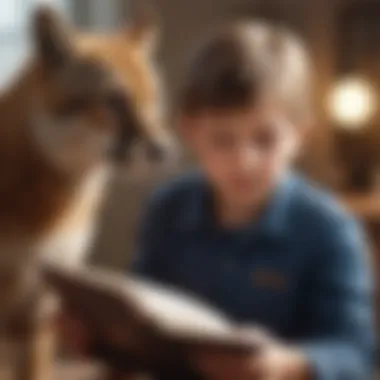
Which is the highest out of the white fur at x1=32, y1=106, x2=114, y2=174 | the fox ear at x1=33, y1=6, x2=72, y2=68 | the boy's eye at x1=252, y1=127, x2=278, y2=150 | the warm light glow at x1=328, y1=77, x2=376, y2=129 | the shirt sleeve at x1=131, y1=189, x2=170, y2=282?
the warm light glow at x1=328, y1=77, x2=376, y2=129

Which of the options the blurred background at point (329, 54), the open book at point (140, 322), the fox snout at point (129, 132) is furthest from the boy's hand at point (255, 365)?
the blurred background at point (329, 54)

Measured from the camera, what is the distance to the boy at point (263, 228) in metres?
0.95

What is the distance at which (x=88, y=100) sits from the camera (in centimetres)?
121

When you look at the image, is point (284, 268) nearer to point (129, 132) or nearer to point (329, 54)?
point (129, 132)

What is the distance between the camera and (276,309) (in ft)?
3.20

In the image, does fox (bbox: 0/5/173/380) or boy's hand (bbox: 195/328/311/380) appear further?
fox (bbox: 0/5/173/380)

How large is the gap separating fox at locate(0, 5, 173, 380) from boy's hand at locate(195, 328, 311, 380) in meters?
0.42

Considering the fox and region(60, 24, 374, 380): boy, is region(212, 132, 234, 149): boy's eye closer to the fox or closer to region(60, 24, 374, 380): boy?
region(60, 24, 374, 380): boy

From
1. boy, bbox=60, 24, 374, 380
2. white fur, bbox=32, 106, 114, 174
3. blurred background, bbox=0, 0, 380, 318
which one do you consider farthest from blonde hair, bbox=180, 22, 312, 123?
blurred background, bbox=0, 0, 380, 318

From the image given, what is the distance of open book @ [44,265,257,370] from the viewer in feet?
2.39

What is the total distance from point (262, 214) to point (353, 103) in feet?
5.27

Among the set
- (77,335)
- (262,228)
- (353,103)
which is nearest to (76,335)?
(77,335)

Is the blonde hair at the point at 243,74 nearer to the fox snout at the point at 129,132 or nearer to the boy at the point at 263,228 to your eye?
the boy at the point at 263,228

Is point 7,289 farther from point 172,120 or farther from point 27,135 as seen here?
point 172,120
